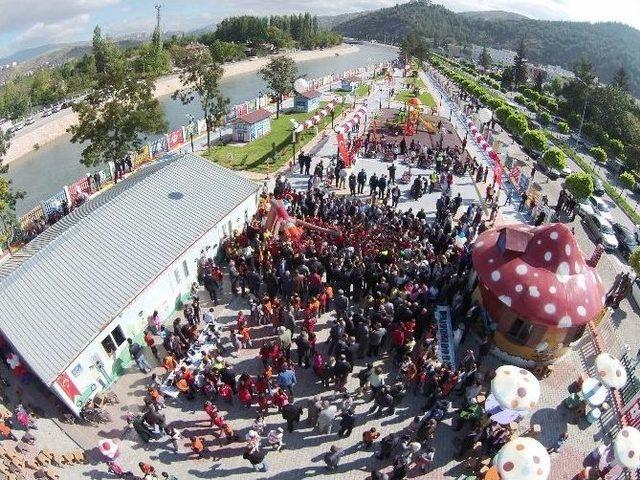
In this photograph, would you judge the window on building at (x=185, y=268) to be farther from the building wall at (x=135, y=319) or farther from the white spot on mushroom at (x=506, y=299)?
the white spot on mushroom at (x=506, y=299)

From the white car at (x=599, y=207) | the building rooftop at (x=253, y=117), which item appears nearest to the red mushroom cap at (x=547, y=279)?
the white car at (x=599, y=207)

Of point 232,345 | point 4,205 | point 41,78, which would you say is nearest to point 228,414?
point 232,345

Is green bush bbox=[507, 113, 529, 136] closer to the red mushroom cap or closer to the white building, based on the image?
the red mushroom cap

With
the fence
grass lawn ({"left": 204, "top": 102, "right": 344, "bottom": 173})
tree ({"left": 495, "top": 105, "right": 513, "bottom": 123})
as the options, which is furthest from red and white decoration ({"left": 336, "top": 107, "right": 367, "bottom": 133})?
tree ({"left": 495, "top": 105, "right": 513, "bottom": 123})

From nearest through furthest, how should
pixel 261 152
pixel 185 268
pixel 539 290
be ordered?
pixel 539 290 < pixel 185 268 < pixel 261 152

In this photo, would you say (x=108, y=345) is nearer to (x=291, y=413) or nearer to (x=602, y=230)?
(x=291, y=413)

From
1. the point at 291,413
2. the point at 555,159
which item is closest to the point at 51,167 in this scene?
the point at 291,413
